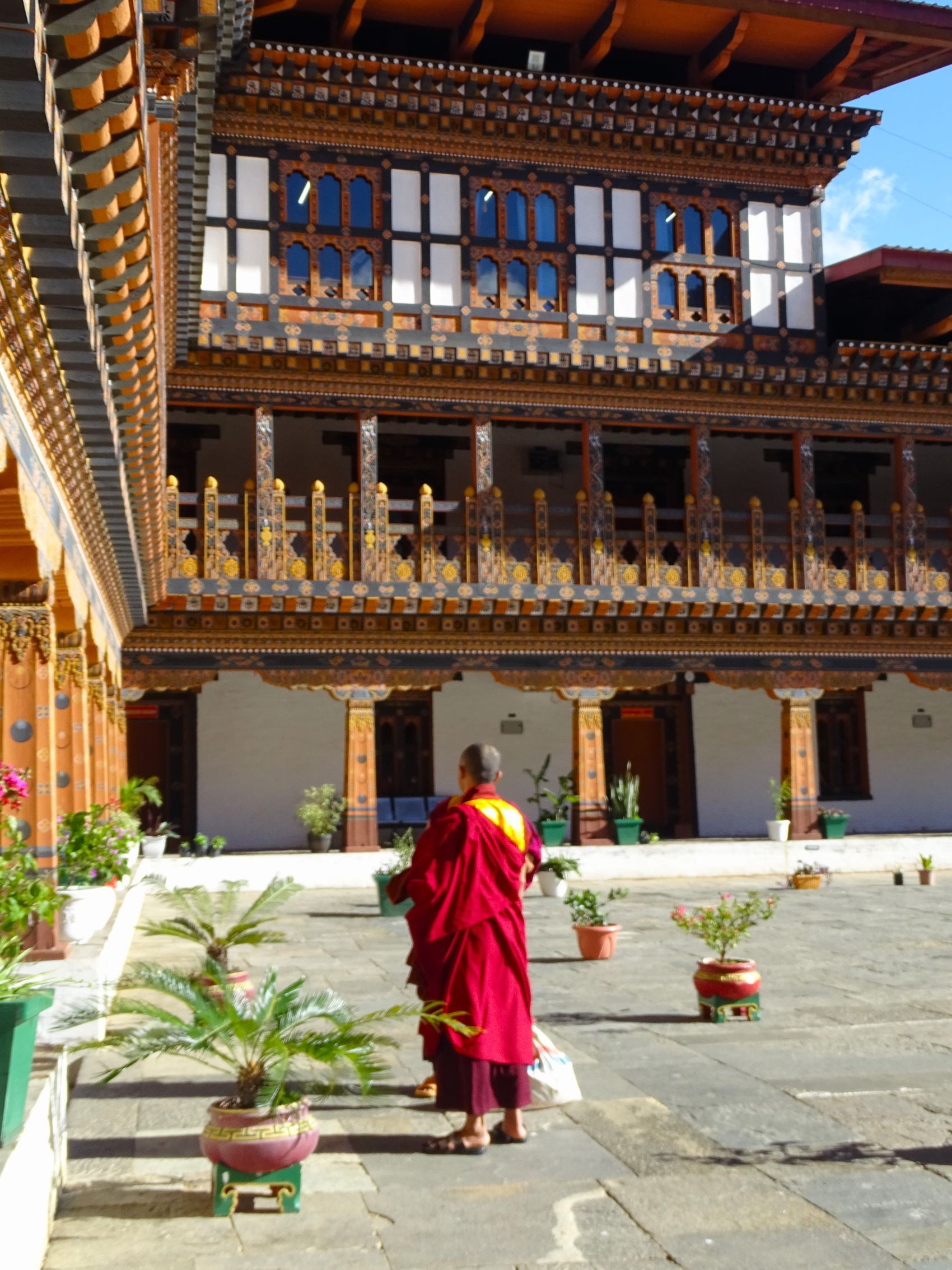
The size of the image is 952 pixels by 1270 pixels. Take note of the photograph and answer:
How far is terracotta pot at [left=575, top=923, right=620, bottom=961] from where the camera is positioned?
10.9 m

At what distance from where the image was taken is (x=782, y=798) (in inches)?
775

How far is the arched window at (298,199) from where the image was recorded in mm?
17812

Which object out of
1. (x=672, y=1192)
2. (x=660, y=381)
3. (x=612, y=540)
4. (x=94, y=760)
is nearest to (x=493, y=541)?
(x=612, y=540)

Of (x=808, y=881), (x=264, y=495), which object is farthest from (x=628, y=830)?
(x=264, y=495)

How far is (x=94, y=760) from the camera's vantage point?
13.4 m

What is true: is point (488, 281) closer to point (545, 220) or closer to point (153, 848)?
point (545, 220)

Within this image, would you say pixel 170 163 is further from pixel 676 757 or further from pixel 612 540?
pixel 676 757

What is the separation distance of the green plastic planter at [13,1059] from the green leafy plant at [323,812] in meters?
13.8

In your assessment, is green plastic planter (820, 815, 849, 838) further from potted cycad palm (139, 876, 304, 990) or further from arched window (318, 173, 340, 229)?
potted cycad palm (139, 876, 304, 990)

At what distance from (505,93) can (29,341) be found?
13884 millimetres

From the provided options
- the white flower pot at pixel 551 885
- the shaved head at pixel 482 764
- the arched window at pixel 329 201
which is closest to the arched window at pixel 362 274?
the arched window at pixel 329 201

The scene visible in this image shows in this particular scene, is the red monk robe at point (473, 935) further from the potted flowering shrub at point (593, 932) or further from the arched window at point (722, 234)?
the arched window at point (722, 234)

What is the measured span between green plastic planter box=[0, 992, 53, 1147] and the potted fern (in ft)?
49.9

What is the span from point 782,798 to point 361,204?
397 inches
